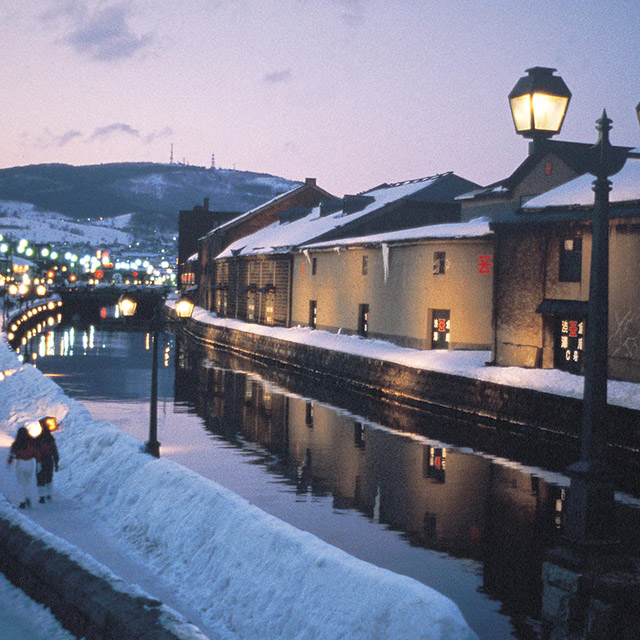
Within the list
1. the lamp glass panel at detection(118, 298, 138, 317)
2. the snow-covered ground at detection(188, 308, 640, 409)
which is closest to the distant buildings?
the snow-covered ground at detection(188, 308, 640, 409)

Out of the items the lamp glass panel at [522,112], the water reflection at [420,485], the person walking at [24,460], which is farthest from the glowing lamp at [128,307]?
the lamp glass panel at [522,112]

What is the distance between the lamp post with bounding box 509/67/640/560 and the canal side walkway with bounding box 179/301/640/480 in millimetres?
11743

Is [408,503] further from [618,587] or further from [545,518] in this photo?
[618,587]

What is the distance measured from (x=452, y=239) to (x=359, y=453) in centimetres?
1622

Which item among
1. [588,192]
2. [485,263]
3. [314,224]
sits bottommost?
[485,263]

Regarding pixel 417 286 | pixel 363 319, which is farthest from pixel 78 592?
pixel 363 319

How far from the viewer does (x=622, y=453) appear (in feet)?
66.7

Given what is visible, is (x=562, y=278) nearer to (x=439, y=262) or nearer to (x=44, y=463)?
(x=439, y=262)

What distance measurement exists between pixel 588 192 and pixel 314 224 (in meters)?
32.4

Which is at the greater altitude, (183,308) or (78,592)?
(183,308)

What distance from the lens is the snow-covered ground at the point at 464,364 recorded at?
2238 centimetres

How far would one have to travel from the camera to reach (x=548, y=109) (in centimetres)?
770

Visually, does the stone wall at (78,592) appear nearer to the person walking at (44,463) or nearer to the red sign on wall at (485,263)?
the person walking at (44,463)

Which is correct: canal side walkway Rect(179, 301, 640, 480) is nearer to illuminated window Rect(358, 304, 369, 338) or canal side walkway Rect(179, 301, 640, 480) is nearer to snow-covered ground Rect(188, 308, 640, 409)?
snow-covered ground Rect(188, 308, 640, 409)
